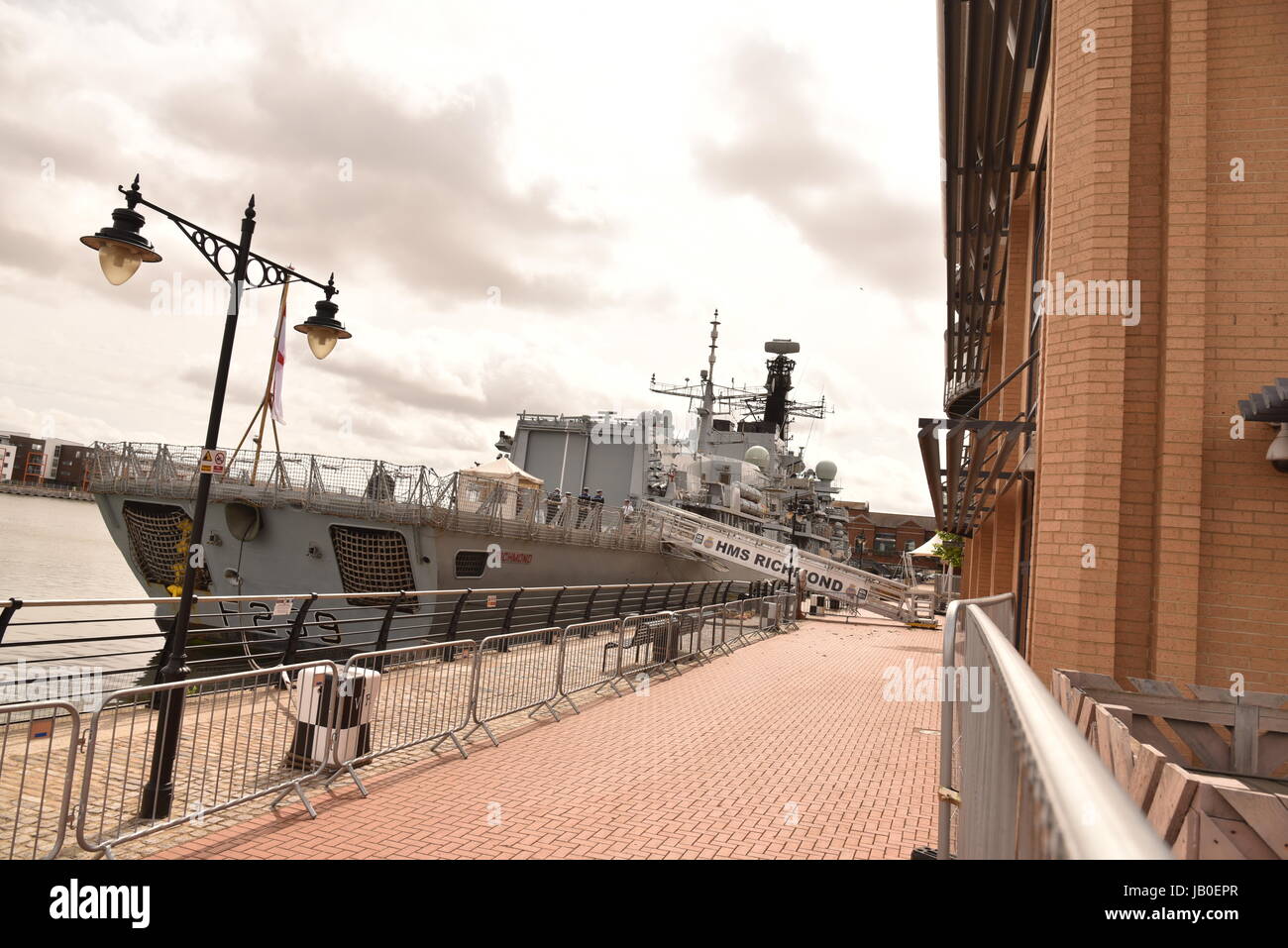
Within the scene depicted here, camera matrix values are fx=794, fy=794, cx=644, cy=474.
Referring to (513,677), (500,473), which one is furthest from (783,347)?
(513,677)

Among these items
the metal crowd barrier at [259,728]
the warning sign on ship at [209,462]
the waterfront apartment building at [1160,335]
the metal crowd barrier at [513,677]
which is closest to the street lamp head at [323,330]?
the warning sign on ship at [209,462]

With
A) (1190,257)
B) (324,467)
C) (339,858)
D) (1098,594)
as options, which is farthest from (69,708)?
(324,467)

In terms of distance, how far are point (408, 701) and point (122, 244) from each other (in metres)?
4.89

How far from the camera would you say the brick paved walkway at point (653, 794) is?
5.71 m

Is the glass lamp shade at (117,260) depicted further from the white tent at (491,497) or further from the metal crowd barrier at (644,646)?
the white tent at (491,497)

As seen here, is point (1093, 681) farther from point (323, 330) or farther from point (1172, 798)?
point (323, 330)

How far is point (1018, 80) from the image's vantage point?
26.4 ft

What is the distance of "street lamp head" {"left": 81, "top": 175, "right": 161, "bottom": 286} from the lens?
20.2 ft

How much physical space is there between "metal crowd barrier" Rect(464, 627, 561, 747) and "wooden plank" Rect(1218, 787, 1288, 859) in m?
6.85

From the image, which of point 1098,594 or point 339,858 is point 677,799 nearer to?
point 339,858

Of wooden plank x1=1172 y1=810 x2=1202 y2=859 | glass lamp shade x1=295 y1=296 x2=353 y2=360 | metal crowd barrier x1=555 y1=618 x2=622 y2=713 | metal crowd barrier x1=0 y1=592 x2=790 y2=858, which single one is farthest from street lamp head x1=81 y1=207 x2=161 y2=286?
wooden plank x1=1172 y1=810 x2=1202 y2=859

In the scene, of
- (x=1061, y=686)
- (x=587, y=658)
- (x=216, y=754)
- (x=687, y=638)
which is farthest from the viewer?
(x=687, y=638)

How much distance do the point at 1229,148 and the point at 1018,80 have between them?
217 cm

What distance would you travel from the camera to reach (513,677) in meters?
9.78
